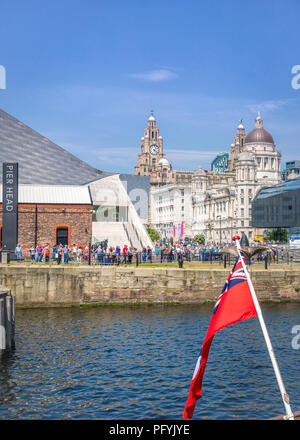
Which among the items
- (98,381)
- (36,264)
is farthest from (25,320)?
(98,381)

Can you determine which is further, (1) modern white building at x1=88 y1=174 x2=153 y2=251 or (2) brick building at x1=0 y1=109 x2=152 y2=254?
(1) modern white building at x1=88 y1=174 x2=153 y2=251

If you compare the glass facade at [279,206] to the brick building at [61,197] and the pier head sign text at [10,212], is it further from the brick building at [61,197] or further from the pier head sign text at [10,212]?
the pier head sign text at [10,212]

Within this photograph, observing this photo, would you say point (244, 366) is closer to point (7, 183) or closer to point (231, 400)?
point (231, 400)

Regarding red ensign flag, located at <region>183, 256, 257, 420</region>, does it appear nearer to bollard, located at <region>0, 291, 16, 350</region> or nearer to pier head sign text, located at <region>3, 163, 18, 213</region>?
bollard, located at <region>0, 291, 16, 350</region>

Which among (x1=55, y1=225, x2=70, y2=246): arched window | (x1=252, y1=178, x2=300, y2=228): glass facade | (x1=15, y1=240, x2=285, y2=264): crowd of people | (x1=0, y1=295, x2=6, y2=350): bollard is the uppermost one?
(x1=252, y1=178, x2=300, y2=228): glass facade

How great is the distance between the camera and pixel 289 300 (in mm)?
32344

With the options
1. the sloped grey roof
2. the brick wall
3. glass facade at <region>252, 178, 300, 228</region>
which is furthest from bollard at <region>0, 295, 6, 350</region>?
glass facade at <region>252, 178, 300, 228</region>

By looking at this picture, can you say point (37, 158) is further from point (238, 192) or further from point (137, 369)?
point (238, 192)

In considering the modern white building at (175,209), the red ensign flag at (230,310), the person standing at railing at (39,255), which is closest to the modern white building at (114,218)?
the person standing at railing at (39,255)

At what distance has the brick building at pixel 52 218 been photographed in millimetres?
41062

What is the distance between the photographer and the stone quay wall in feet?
98.1

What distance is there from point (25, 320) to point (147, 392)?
12.7 m

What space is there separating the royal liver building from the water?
118m
